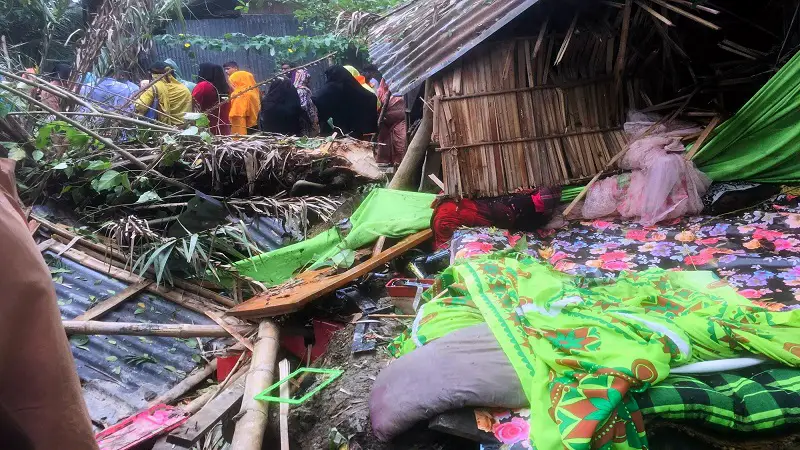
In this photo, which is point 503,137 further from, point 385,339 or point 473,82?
point 385,339

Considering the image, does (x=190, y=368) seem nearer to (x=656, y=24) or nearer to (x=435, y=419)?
(x=435, y=419)

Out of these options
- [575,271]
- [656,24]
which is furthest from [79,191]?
[656,24]

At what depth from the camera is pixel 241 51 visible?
12.0 metres

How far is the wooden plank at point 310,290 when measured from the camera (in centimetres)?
376

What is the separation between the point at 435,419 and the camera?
215cm

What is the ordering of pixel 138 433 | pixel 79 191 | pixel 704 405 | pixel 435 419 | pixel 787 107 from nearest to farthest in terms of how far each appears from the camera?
pixel 704 405 → pixel 435 419 → pixel 138 433 → pixel 787 107 → pixel 79 191

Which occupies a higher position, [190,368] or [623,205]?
[623,205]

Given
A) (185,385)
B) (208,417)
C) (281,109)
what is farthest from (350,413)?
(281,109)

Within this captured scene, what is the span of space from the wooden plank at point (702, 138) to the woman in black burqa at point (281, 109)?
5106mm

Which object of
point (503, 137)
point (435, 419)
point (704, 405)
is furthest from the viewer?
point (503, 137)

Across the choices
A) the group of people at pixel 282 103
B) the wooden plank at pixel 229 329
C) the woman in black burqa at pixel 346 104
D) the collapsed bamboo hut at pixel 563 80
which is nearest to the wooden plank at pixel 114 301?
the wooden plank at pixel 229 329

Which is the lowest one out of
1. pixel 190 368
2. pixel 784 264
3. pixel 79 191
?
pixel 190 368

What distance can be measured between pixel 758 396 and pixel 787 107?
2.75 meters

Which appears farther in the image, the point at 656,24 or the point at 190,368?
the point at 656,24
